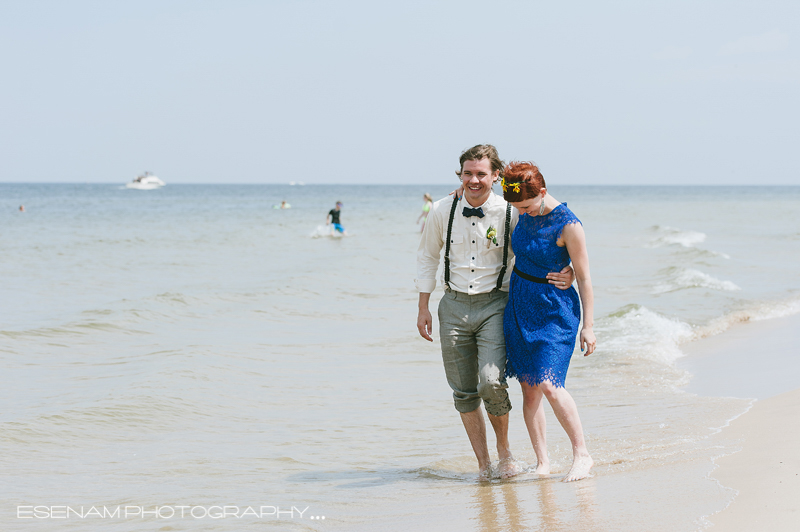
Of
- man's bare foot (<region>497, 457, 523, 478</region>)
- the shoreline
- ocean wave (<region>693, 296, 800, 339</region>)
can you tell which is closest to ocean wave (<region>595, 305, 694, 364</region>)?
ocean wave (<region>693, 296, 800, 339</region>)

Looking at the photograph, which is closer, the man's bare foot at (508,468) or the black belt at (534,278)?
the black belt at (534,278)

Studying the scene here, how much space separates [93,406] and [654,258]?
16.9 metres

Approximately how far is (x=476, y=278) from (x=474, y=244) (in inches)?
8.1

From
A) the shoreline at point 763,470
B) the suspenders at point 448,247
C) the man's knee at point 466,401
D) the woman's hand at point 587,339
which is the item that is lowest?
the shoreline at point 763,470

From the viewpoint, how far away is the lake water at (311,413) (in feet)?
13.4

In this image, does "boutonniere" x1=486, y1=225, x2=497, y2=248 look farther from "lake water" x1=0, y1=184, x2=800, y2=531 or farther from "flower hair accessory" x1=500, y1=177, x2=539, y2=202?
"lake water" x1=0, y1=184, x2=800, y2=531

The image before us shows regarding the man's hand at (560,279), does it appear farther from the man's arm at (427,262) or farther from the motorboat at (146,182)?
the motorboat at (146,182)

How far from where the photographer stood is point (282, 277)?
16.7 m

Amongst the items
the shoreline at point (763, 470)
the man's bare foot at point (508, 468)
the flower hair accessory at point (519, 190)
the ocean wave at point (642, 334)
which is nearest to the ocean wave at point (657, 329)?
the ocean wave at point (642, 334)

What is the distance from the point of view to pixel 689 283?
13836 mm

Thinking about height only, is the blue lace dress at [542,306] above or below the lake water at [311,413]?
above

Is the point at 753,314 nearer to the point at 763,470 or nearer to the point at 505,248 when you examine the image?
the point at 763,470

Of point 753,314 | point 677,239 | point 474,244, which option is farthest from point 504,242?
point 677,239

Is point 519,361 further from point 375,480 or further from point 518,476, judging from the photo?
point 375,480
